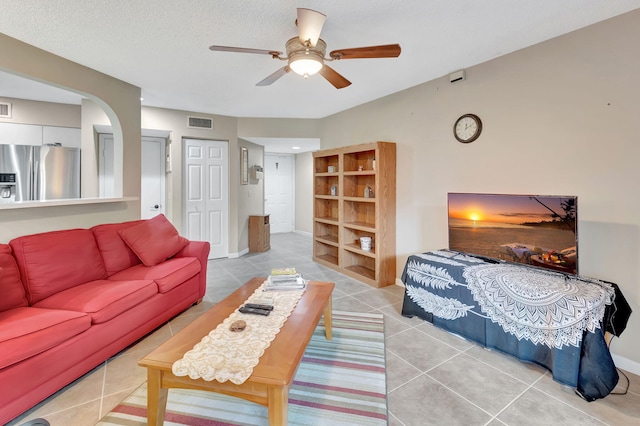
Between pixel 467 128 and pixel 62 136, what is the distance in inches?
216

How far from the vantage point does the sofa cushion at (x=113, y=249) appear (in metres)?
2.75

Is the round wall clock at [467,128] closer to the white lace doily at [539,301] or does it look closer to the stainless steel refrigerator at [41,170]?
the white lace doily at [539,301]

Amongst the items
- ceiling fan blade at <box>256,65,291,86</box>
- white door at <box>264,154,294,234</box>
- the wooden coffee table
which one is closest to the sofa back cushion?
the wooden coffee table

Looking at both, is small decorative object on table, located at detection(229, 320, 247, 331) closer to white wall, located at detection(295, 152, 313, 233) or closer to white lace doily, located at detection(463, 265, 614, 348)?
white lace doily, located at detection(463, 265, 614, 348)

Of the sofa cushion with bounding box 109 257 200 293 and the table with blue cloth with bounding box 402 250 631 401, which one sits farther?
the sofa cushion with bounding box 109 257 200 293

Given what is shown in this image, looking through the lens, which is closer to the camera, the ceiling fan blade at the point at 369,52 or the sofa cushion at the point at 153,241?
the ceiling fan blade at the point at 369,52

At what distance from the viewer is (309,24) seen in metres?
1.90

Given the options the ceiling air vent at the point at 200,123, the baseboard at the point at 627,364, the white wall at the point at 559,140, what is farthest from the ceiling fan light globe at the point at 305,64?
the ceiling air vent at the point at 200,123

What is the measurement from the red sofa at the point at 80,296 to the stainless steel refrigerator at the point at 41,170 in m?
2.03

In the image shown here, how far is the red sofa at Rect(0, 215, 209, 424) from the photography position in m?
1.64

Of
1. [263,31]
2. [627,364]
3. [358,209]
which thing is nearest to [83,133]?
[263,31]

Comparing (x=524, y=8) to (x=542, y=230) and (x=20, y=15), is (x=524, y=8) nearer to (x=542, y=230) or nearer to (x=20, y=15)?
(x=542, y=230)

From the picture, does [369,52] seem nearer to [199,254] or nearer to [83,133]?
[199,254]

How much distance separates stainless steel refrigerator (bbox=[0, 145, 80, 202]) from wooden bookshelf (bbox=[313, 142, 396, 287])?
11.8ft
